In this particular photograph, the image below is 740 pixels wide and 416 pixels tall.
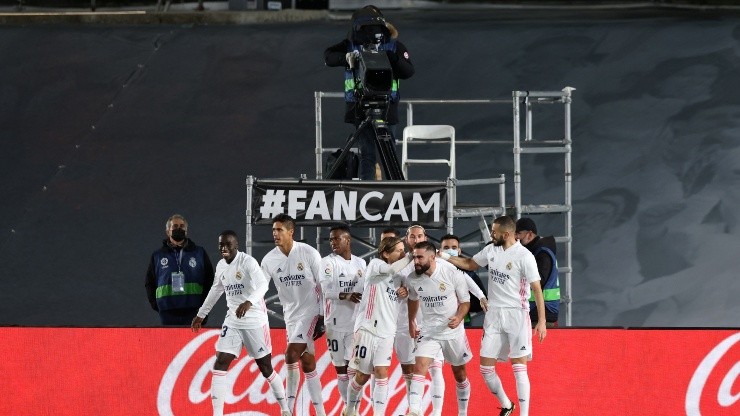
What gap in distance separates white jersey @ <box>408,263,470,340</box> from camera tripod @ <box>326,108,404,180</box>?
178 cm

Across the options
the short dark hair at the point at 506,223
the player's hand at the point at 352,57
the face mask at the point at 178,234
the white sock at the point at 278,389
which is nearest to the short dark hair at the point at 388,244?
the short dark hair at the point at 506,223

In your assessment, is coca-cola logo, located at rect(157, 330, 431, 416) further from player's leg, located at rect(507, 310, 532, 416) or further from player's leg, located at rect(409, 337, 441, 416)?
player's leg, located at rect(507, 310, 532, 416)

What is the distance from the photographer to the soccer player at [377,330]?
49.8 feet

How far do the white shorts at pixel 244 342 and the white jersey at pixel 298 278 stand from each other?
1.39 ft

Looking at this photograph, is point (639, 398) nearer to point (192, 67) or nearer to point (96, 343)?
point (96, 343)

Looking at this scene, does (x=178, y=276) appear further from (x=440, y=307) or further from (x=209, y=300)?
(x=440, y=307)

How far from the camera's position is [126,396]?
51.9 ft

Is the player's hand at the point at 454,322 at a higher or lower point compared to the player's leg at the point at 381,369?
higher

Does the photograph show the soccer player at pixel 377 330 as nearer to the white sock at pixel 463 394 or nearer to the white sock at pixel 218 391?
the white sock at pixel 463 394

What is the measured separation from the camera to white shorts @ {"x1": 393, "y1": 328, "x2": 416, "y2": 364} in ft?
51.0

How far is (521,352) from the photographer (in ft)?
49.5

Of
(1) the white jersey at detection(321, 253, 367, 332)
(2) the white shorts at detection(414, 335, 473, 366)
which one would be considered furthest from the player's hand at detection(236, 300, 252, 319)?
(2) the white shorts at detection(414, 335, 473, 366)

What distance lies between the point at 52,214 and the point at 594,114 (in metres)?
9.30

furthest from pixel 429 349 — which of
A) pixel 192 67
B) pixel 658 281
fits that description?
pixel 192 67
